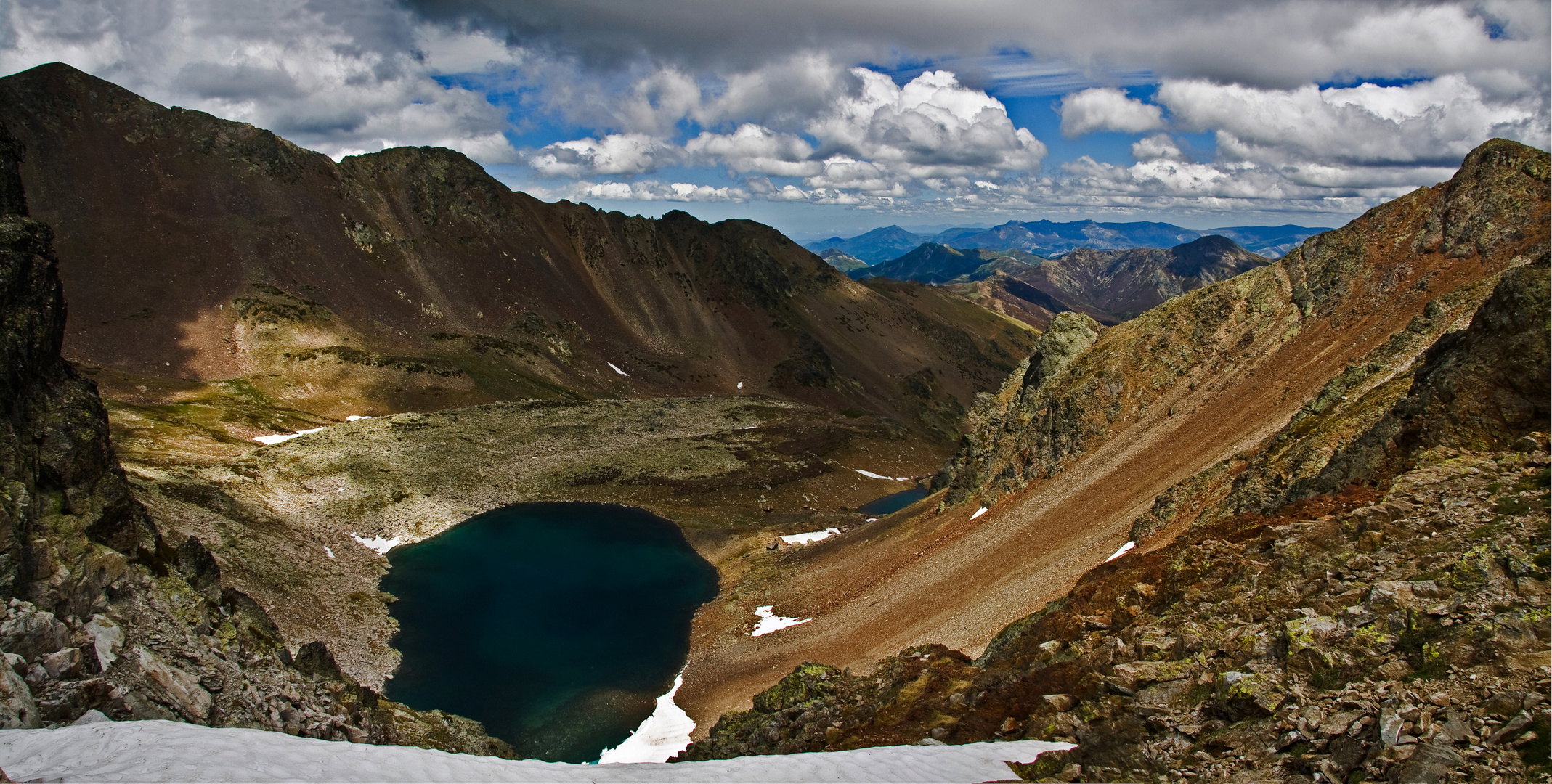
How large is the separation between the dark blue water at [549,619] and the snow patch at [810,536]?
317 inches

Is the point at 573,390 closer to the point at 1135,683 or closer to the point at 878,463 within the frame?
the point at 878,463

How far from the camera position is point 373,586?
61.9 m

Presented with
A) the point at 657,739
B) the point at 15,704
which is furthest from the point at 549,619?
the point at 15,704

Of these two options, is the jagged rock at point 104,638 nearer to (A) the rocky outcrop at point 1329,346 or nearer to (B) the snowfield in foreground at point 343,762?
(B) the snowfield in foreground at point 343,762

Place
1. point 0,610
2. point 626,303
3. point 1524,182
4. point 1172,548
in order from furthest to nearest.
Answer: point 626,303, point 1524,182, point 1172,548, point 0,610

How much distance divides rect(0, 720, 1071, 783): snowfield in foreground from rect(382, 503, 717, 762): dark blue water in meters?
27.6

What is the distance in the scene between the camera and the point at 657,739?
41.5m

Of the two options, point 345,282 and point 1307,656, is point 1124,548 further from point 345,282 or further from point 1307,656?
point 345,282

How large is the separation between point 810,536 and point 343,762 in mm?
64204

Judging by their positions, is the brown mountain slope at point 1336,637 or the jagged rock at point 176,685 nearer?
the brown mountain slope at point 1336,637

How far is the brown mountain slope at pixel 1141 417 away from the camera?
1465 inches

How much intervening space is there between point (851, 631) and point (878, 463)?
7587cm

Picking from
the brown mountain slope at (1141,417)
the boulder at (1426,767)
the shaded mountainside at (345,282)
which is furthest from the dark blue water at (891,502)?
the boulder at (1426,767)

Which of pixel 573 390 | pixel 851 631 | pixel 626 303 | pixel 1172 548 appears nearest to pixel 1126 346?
pixel 851 631
